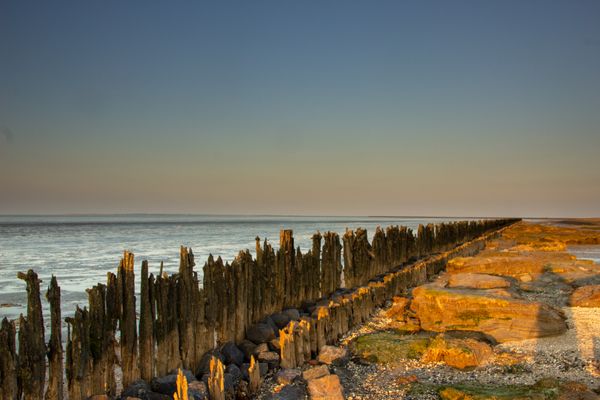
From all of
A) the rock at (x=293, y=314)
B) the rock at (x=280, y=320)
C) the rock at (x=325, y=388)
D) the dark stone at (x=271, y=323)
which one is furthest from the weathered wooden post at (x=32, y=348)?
the rock at (x=293, y=314)

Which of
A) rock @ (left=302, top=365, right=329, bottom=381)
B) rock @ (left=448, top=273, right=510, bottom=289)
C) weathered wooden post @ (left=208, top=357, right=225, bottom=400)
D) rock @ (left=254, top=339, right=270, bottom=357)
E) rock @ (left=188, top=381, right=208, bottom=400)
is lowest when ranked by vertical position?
rock @ (left=254, top=339, right=270, bottom=357)

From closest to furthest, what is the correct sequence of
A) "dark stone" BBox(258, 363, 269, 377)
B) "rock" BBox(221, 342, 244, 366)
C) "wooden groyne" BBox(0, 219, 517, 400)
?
"wooden groyne" BBox(0, 219, 517, 400) → "dark stone" BBox(258, 363, 269, 377) → "rock" BBox(221, 342, 244, 366)

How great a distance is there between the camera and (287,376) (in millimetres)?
5906

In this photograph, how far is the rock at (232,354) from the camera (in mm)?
6457

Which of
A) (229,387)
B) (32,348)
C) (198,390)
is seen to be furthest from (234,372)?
(32,348)

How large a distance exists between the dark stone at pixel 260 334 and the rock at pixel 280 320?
601 mm

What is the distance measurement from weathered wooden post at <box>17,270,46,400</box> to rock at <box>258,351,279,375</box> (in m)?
2.74

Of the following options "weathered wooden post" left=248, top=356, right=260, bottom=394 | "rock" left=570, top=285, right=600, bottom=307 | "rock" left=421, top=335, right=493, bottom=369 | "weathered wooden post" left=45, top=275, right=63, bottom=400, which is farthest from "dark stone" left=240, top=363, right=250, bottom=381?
"rock" left=570, top=285, right=600, bottom=307

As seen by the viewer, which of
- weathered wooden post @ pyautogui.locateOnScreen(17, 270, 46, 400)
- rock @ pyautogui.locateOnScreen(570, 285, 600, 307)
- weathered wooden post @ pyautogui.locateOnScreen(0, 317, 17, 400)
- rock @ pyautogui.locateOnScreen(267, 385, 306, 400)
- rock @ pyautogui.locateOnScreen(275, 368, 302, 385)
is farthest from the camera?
rock @ pyautogui.locateOnScreen(570, 285, 600, 307)

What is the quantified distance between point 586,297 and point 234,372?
792 centimetres

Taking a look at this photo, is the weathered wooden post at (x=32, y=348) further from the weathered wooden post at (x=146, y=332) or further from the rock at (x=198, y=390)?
the rock at (x=198, y=390)

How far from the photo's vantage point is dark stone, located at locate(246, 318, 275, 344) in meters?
7.28

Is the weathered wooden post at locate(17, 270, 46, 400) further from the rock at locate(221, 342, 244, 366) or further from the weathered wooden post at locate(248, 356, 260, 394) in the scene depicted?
the rock at locate(221, 342, 244, 366)

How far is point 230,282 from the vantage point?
711 cm
